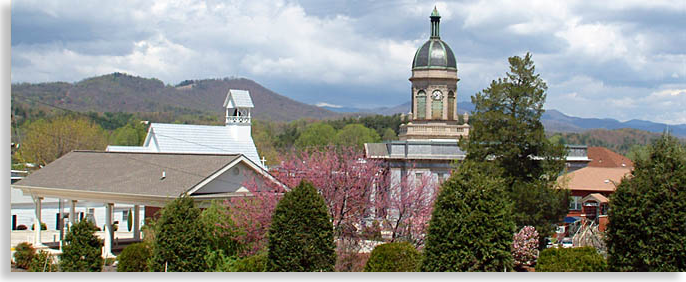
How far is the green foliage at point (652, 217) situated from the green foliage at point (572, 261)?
318 mm

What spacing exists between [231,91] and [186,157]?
94.7 feet

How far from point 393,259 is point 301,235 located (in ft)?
7.16

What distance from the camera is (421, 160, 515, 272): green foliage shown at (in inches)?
562

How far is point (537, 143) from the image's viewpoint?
26094mm

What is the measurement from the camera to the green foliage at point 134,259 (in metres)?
17.4

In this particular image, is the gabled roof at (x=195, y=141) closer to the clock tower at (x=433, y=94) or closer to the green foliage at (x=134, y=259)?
the clock tower at (x=433, y=94)

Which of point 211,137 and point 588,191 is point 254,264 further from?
point 211,137

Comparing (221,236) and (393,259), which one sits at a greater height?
(393,259)

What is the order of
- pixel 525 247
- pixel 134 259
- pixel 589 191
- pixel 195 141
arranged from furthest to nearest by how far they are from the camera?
pixel 195 141 < pixel 589 191 < pixel 525 247 < pixel 134 259

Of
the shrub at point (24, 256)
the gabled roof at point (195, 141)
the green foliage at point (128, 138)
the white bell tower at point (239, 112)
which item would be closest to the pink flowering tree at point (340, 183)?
the shrub at point (24, 256)

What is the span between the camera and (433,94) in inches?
1746

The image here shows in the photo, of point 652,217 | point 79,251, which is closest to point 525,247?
point 652,217

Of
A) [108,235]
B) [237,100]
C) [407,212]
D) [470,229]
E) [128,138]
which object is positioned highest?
[237,100]
